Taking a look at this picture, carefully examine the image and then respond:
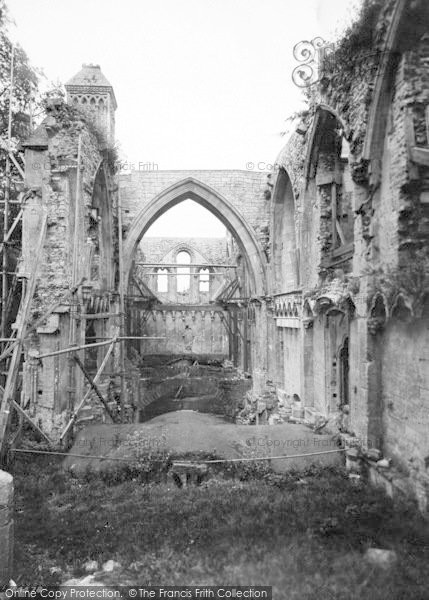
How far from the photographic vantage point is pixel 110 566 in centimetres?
369

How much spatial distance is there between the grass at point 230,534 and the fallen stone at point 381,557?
0.22 feet

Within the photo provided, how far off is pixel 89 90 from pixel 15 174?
1313cm

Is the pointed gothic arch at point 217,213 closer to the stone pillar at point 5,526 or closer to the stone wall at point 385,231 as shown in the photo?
the stone wall at point 385,231

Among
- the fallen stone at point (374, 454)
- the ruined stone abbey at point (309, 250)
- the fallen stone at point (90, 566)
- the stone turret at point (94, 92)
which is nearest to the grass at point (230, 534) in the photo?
the fallen stone at point (90, 566)

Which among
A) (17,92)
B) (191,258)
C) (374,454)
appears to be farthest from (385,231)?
(191,258)

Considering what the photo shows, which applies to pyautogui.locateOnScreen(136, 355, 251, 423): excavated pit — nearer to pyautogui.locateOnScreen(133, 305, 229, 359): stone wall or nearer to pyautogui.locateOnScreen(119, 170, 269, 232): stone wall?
pyautogui.locateOnScreen(119, 170, 269, 232): stone wall

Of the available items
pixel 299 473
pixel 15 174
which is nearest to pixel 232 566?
pixel 299 473

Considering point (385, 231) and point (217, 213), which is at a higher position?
point (217, 213)

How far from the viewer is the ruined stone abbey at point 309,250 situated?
16.0 ft

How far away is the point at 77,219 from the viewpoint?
26.0ft

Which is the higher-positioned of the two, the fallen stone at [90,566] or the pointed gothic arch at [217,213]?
the pointed gothic arch at [217,213]

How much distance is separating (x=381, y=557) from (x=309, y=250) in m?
6.39

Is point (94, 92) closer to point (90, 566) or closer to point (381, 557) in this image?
point (90, 566)

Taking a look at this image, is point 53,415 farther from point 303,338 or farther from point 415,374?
point 415,374
